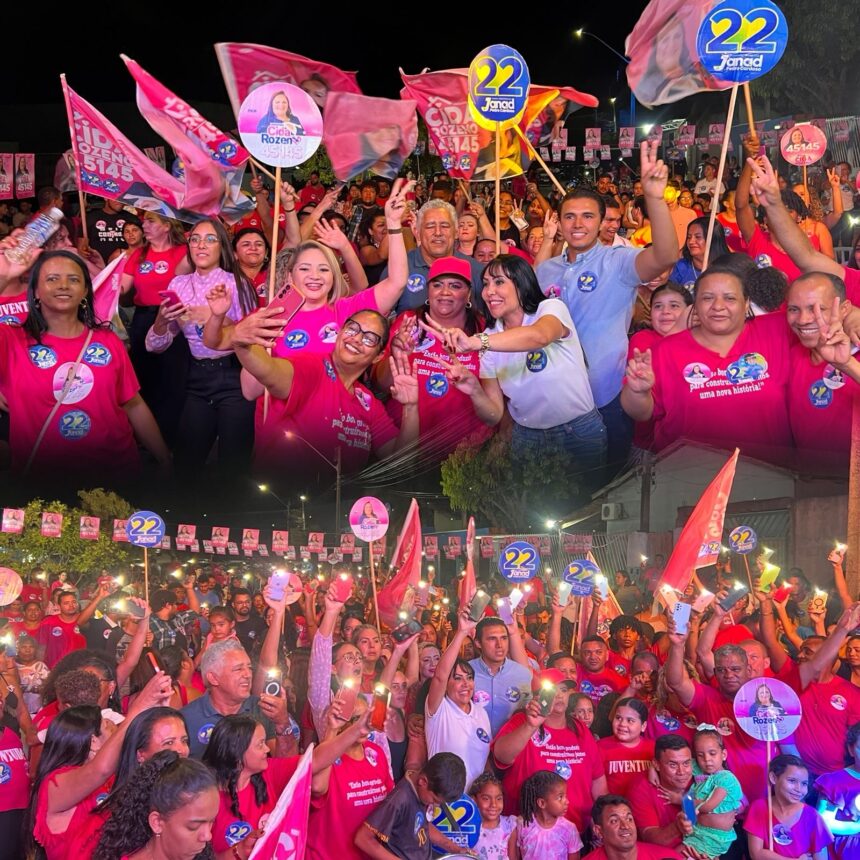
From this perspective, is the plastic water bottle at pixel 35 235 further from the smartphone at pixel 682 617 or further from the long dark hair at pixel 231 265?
the smartphone at pixel 682 617

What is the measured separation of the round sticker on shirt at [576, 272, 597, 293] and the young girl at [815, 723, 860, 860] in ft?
7.40

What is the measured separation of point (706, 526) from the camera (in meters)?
5.36

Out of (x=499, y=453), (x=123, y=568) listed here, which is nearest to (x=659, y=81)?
(x=499, y=453)

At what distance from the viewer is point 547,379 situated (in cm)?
516

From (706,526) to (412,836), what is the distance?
2.07 m

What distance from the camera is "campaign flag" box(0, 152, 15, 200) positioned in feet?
21.6

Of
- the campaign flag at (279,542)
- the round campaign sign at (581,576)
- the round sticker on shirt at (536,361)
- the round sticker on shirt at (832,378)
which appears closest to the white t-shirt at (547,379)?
the round sticker on shirt at (536,361)

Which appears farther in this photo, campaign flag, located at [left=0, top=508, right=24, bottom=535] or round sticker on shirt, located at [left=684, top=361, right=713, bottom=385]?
round sticker on shirt, located at [left=684, top=361, right=713, bottom=385]

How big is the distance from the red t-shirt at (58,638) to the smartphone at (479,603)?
1.76 metres

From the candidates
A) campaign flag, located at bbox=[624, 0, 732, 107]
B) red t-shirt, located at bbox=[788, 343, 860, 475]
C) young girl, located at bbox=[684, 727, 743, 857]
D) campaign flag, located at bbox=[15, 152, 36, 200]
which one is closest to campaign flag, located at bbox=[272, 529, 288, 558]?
young girl, located at bbox=[684, 727, 743, 857]

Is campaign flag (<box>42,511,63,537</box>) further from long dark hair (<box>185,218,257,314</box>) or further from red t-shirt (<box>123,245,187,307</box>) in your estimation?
long dark hair (<box>185,218,257,314</box>)

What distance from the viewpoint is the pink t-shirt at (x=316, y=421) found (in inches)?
197

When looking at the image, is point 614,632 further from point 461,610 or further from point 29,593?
point 29,593

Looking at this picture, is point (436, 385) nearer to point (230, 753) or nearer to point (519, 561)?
point (519, 561)
